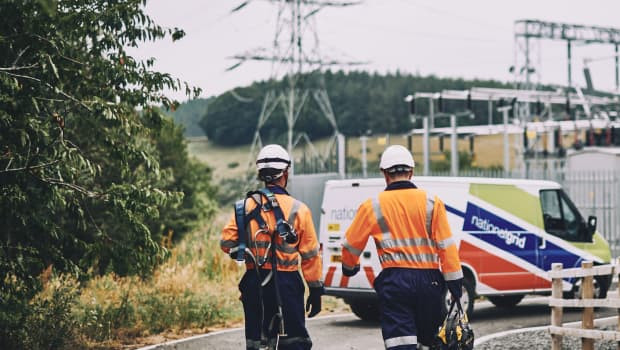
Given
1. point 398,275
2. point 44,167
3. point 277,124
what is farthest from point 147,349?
point 277,124

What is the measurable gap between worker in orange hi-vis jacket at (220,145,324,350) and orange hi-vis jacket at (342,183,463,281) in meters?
0.43

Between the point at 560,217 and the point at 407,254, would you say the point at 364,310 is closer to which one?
the point at 560,217

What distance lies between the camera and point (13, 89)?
28.0 feet

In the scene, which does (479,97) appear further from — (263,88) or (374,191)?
(263,88)

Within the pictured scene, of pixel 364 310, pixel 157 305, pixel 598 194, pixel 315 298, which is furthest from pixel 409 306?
pixel 598 194

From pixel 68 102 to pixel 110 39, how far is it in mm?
950

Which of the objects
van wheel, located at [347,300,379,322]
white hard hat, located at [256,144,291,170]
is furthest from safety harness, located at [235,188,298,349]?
van wheel, located at [347,300,379,322]

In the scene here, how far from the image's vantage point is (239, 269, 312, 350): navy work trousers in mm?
6641

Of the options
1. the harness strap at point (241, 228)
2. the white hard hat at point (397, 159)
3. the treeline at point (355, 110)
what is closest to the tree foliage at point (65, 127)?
the harness strap at point (241, 228)

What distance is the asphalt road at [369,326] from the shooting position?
11750 millimetres

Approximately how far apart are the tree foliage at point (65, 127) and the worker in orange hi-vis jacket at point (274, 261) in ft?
9.07

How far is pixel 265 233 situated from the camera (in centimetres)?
672

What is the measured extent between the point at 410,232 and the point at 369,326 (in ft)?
23.6

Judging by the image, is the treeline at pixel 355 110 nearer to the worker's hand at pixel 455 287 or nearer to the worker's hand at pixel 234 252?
the worker's hand at pixel 234 252
